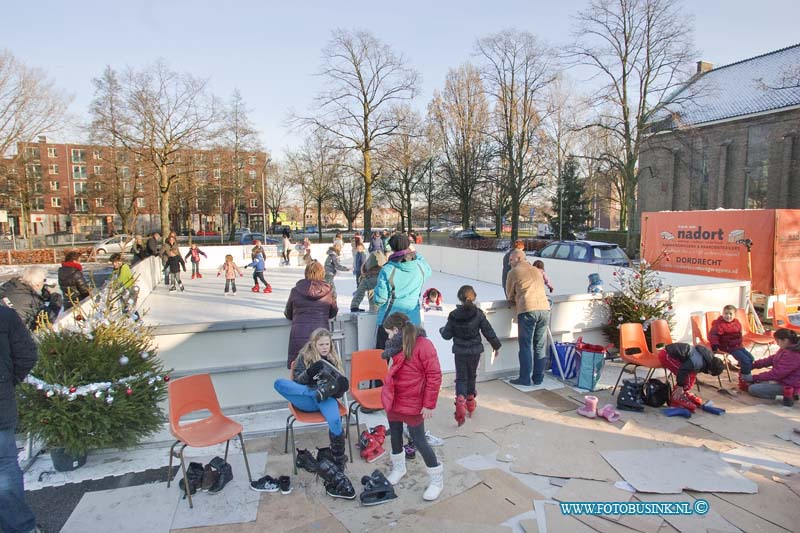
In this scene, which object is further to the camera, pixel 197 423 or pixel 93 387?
pixel 197 423

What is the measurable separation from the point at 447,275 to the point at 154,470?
15.7 m

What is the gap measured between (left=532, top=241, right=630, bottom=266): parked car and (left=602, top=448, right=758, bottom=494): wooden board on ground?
919 centimetres

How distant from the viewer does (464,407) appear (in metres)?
5.12

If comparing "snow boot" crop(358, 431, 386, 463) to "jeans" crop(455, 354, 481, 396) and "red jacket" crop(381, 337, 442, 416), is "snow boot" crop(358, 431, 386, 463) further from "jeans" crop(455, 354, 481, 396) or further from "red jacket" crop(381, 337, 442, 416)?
"jeans" crop(455, 354, 481, 396)

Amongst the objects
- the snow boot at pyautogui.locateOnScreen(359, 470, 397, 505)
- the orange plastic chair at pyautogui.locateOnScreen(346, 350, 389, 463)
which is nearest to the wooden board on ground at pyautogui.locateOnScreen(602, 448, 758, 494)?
the snow boot at pyautogui.locateOnScreen(359, 470, 397, 505)

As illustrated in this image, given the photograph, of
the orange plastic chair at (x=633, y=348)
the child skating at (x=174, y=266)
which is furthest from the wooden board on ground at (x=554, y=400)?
the child skating at (x=174, y=266)

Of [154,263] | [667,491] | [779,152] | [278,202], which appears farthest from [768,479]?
[278,202]

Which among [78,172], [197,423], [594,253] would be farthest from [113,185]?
[197,423]

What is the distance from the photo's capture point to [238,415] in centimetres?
529

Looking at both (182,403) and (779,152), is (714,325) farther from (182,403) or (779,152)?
(779,152)

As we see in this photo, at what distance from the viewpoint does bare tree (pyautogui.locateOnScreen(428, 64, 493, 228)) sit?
119ft

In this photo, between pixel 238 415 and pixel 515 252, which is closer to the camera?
pixel 238 415

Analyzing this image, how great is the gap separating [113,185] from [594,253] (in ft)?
123

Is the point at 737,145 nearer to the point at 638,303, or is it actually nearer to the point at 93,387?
the point at 638,303
